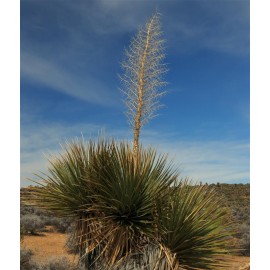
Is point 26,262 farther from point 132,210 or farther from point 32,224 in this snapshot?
point 132,210

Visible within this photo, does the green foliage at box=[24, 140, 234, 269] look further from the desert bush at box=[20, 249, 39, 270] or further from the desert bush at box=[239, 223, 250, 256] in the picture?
the desert bush at box=[239, 223, 250, 256]

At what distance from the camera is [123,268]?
4.55m

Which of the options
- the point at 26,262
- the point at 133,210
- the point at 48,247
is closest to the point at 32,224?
the point at 48,247

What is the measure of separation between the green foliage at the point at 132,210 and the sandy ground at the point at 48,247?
7.45m

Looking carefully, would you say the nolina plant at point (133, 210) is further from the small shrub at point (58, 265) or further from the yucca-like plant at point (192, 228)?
the small shrub at point (58, 265)

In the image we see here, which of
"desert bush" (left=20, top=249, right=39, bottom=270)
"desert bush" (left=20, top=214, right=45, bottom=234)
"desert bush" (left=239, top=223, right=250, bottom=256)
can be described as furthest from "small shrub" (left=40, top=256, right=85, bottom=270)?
A: "desert bush" (left=239, top=223, right=250, bottom=256)

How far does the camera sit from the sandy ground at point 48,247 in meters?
12.7

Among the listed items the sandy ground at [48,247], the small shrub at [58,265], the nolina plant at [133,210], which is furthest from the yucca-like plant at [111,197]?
the sandy ground at [48,247]

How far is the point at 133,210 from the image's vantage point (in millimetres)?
4633

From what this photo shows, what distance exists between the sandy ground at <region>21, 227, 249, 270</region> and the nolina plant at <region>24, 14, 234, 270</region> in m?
7.41
